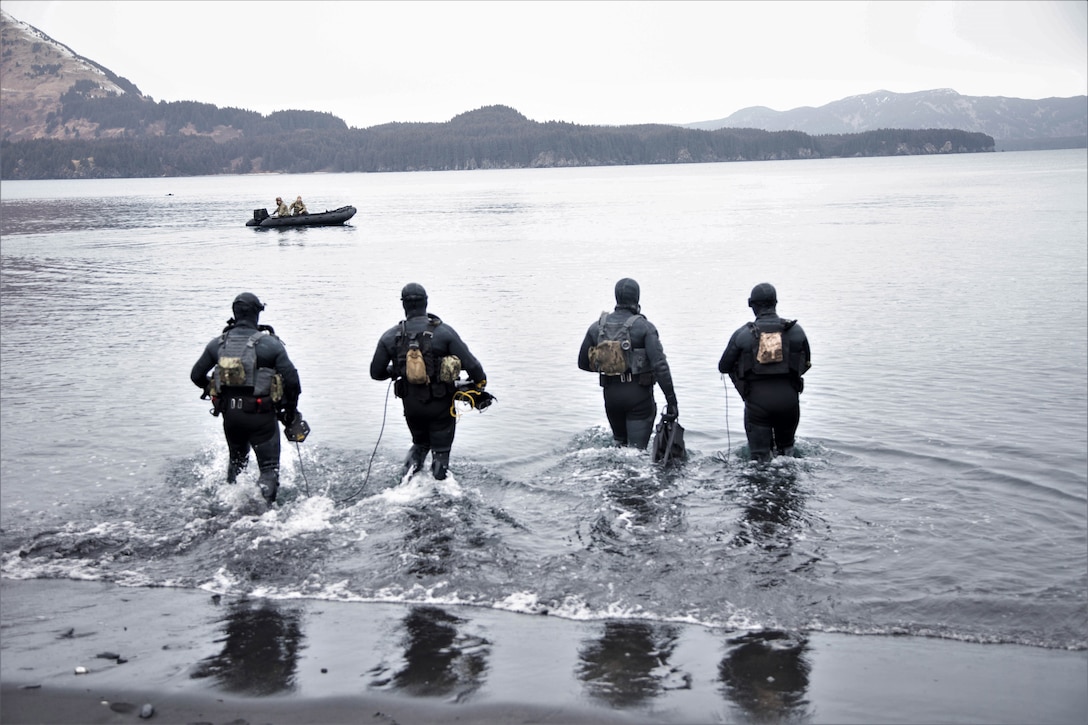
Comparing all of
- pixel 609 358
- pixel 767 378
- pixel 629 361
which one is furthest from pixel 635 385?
pixel 767 378

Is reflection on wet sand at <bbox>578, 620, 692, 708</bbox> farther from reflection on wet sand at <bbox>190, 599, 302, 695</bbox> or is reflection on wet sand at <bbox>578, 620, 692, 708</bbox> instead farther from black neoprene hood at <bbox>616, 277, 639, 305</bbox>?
black neoprene hood at <bbox>616, 277, 639, 305</bbox>

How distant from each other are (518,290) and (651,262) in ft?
30.0

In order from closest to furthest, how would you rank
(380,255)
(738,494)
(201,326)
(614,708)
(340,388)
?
(614,708) < (738,494) < (340,388) < (201,326) < (380,255)

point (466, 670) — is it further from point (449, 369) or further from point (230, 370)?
point (230, 370)

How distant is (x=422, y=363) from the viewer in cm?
960

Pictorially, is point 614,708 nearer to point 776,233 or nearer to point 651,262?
point 651,262

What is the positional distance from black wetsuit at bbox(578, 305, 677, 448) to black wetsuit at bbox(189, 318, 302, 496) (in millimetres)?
2925

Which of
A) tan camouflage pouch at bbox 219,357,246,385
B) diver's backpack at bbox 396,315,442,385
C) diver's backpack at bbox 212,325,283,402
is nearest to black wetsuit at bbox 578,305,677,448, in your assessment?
diver's backpack at bbox 396,315,442,385

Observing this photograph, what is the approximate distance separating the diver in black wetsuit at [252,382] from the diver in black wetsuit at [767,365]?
4.32m

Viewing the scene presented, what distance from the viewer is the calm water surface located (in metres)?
8.05

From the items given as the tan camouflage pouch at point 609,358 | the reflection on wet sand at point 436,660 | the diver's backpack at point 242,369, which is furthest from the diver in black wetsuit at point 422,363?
the reflection on wet sand at point 436,660

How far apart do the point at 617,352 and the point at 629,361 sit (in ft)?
0.55

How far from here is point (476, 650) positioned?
6746 millimetres

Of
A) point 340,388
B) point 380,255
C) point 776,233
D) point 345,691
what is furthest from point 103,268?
point 345,691
